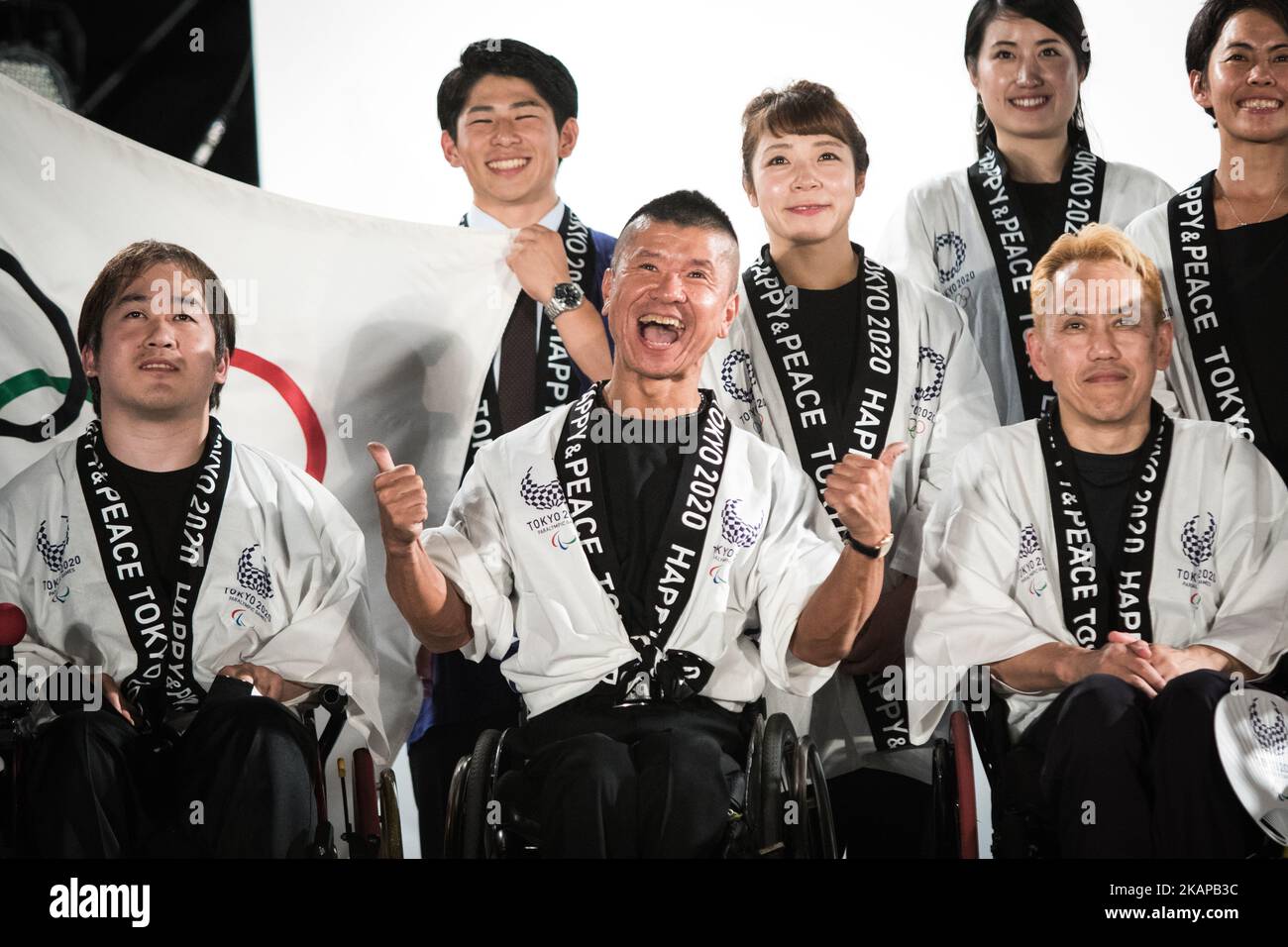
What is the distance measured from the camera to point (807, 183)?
3598 mm

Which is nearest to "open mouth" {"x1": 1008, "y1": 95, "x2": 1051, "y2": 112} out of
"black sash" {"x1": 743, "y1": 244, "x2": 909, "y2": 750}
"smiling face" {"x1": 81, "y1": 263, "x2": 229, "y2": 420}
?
"black sash" {"x1": 743, "y1": 244, "x2": 909, "y2": 750}

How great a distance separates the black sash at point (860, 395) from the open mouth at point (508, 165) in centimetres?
69

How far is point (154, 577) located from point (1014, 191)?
88.4 inches

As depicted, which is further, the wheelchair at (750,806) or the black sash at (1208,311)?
the black sash at (1208,311)

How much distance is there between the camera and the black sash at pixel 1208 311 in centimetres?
345

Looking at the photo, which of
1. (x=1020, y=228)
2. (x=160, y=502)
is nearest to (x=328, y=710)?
(x=160, y=502)

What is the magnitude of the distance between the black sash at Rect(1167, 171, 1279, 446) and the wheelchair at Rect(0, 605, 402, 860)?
2052mm

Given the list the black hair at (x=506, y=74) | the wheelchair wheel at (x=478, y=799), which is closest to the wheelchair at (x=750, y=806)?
the wheelchair wheel at (x=478, y=799)

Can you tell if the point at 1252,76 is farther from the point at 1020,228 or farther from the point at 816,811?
the point at 816,811

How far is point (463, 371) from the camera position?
3.71 metres

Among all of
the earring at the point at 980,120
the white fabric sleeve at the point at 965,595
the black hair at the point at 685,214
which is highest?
the earring at the point at 980,120

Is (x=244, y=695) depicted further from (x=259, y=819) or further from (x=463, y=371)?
(x=463, y=371)

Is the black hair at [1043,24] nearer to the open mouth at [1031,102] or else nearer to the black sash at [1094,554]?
the open mouth at [1031,102]

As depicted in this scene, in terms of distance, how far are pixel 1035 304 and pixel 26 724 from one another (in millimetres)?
2311
